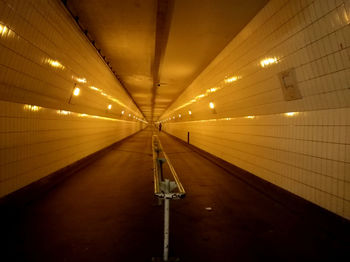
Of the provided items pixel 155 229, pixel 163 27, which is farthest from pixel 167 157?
pixel 163 27

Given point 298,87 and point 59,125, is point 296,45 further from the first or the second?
point 59,125

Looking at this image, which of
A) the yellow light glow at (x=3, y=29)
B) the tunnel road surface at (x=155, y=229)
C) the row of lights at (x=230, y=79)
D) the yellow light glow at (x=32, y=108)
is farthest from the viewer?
the row of lights at (x=230, y=79)

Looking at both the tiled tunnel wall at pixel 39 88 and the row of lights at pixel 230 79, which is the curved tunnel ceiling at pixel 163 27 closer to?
the tiled tunnel wall at pixel 39 88

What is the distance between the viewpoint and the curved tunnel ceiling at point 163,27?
4758 mm

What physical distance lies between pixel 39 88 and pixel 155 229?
142 inches

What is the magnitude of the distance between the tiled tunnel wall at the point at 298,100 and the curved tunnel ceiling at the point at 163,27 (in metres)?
0.56

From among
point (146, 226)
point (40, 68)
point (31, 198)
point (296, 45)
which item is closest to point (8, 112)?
point (40, 68)

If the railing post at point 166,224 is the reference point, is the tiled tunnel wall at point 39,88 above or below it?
above

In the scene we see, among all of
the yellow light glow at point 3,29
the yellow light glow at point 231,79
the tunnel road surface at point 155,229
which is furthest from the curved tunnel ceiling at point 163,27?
the tunnel road surface at point 155,229

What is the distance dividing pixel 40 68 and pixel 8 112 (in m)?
1.14

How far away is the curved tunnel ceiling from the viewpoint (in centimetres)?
476

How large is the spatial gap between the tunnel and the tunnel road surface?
0.07ft

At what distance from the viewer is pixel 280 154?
4.58m

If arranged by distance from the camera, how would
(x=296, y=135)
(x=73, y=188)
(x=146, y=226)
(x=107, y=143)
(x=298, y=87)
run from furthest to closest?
(x=107, y=143)
(x=73, y=188)
(x=296, y=135)
(x=298, y=87)
(x=146, y=226)
